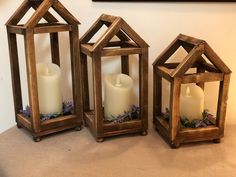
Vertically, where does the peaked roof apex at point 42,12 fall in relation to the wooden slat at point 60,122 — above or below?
above

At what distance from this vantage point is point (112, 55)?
0.86m

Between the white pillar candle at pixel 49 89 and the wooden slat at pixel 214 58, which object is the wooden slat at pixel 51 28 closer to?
the white pillar candle at pixel 49 89

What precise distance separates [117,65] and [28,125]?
34 centimetres

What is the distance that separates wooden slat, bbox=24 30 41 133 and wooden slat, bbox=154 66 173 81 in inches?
12.7

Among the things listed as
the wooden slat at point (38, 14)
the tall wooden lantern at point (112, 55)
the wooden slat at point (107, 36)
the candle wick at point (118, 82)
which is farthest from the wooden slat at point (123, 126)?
the wooden slat at point (38, 14)

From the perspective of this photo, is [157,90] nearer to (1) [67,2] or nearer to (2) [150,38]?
(2) [150,38]

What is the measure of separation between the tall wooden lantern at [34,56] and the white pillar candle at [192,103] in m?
0.29

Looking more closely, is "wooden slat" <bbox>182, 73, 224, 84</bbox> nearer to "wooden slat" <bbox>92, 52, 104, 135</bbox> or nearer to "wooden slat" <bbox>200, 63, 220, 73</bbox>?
"wooden slat" <bbox>200, 63, 220, 73</bbox>

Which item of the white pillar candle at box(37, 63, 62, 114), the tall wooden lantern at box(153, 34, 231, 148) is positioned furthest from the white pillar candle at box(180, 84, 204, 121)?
the white pillar candle at box(37, 63, 62, 114)

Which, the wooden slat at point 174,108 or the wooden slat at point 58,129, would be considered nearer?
the wooden slat at point 174,108

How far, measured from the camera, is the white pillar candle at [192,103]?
34.7 inches

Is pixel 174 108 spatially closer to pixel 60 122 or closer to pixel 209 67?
pixel 209 67

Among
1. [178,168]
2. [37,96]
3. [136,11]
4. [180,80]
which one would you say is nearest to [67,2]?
[136,11]

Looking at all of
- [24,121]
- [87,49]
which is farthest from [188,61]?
[24,121]
